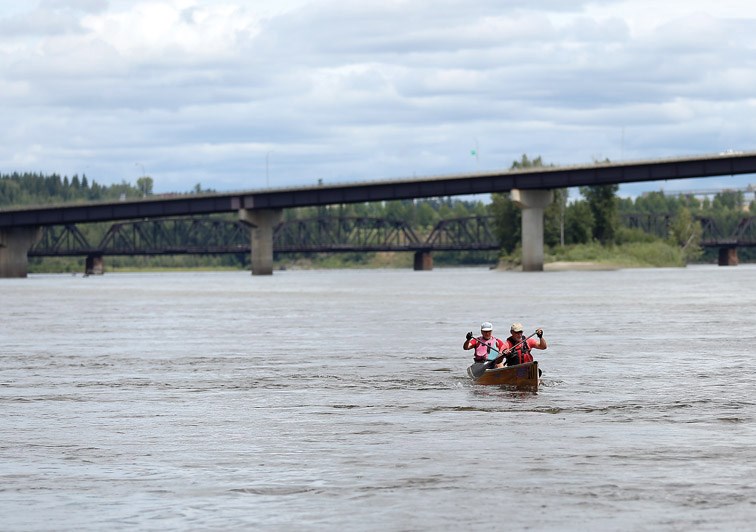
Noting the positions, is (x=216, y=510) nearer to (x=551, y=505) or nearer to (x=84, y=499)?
(x=84, y=499)

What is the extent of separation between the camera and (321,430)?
2716 cm

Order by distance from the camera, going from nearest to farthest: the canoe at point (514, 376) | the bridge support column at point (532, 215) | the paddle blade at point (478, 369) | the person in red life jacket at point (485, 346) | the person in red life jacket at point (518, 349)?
the canoe at point (514, 376) → the person in red life jacket at point (518, 349) → the paddle blade at point (478, 369) → the person in red life jacket at point (485, 346) → the bridge support column at point (532, 215)

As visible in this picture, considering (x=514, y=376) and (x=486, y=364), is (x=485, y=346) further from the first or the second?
(x=514, y=376)

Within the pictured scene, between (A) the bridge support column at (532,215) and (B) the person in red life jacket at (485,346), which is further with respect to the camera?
(A) the bridge support column at (532,215)

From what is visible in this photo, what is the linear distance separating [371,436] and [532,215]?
537 feet

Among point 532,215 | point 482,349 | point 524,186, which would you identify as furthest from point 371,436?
point 532,215

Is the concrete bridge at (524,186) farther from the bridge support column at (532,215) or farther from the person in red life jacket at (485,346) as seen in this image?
the person in red life jacket at (485,346)

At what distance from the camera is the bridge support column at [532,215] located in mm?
186750

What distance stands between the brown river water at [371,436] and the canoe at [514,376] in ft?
1.13

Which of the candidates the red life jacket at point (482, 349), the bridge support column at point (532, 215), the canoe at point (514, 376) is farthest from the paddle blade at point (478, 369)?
the bridge support column at point (532, 215)

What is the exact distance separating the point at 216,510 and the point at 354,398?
46.5 feet

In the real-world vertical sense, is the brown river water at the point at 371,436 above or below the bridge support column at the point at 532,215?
below

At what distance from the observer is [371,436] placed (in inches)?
1032

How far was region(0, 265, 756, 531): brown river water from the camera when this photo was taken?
62.6 feet
